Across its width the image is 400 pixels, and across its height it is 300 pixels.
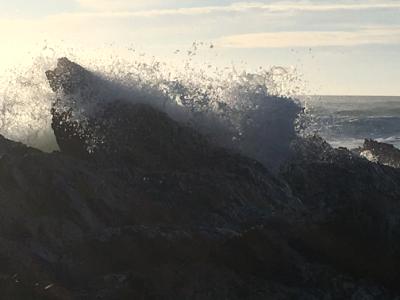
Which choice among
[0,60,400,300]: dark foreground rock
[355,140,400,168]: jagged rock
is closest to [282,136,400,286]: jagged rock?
[0,60,400,300]: dark foreground rock

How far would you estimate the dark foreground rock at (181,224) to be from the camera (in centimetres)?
636

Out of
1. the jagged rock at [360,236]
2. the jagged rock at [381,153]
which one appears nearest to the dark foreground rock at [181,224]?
the jagged rock at [360,236]

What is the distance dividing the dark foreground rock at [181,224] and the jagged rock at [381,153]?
8.81 feet

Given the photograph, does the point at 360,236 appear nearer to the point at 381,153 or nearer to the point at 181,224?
the point at 181,224

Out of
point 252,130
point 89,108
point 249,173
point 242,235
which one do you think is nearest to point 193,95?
point 252,130

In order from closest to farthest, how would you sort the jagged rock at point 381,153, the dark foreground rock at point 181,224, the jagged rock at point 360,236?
the dark foreground rock at point 181,224
the jagged rock at point 360,236
the jagged rock at point 381,153

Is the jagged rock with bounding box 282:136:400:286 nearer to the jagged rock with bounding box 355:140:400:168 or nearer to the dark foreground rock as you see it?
the dark foreground rock

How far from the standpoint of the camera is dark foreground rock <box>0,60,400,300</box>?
636 cm

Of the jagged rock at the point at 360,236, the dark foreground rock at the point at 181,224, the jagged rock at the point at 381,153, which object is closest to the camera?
the dark foreground rock at the point at 181,224

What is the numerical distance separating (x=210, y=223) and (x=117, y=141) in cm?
237

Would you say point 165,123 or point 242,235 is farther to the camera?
point 165,123

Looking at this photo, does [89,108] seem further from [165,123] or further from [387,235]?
[387,235]

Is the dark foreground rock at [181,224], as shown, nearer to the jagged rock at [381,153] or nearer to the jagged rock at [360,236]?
the jagged rock at [360,236]

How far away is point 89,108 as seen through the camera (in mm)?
10477
